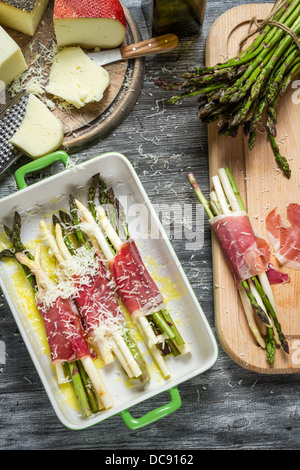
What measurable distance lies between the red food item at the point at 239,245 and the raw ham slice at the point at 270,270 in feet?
0.08

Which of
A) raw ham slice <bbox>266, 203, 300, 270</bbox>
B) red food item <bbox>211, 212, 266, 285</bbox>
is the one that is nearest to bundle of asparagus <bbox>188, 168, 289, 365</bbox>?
red food item <bbox>211, 212, 266, 285</bbox>

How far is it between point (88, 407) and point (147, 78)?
A: 4.32 feet

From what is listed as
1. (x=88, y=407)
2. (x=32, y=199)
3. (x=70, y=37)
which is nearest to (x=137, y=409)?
(x=88, y=407)

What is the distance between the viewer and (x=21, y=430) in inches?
72.9

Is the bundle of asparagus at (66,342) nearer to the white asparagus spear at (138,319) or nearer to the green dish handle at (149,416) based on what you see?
the green dish handle at (149,416)

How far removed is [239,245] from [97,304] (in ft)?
1.87

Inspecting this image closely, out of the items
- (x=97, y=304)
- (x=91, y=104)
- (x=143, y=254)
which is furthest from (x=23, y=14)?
(x=97, y=304)

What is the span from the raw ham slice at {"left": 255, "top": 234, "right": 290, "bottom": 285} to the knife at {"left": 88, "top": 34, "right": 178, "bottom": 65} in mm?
839

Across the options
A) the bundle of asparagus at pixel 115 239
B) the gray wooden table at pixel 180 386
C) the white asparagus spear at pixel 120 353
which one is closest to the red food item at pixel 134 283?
the bundle of asparagus at pixel 115 239

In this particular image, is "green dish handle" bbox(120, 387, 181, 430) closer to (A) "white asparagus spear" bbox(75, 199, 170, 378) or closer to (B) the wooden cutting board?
(A) "white asparagus spear" bbox(75, 199, 170, 378)

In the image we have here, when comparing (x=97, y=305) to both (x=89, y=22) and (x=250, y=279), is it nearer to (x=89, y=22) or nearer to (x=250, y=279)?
(x=250, y=279)
